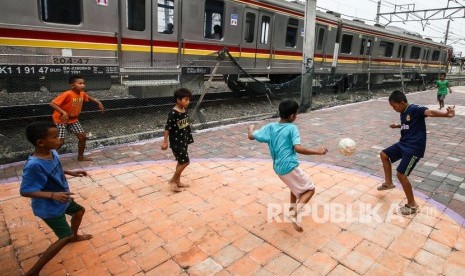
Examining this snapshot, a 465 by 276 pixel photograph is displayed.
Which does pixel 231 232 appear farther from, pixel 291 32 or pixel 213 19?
pixel 291 32

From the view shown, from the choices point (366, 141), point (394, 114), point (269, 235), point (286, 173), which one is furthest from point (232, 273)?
point (394, 114)

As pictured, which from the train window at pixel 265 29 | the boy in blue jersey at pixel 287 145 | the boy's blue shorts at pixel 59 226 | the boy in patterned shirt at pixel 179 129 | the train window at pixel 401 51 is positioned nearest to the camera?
the boy's blue shorts at pixel 59 226

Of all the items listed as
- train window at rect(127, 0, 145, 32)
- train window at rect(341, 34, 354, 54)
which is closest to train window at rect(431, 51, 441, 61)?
train window at rect(341, 34, 354, 54)

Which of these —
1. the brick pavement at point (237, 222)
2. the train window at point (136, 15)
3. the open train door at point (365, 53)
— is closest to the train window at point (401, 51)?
the open train door at point (365, 53)

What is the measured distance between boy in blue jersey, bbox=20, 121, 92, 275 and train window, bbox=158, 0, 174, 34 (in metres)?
6.33

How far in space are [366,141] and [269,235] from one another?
446 cm

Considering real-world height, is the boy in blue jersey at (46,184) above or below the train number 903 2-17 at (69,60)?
below

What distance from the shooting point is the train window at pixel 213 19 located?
30.3 feet

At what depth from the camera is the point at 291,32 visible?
12195 mm

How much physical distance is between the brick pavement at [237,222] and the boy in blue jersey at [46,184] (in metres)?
0.37

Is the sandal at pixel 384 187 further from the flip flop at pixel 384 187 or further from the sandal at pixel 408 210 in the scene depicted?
the sandal at pixel 408 210

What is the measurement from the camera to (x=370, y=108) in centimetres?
1142

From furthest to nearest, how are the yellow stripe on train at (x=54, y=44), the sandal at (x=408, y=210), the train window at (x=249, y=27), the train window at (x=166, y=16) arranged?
the train window at (x=249, y=27)
the train window at (x=166, y=16)
the yellow stripe on train at (x=54, y=44)
the sandal at (x=408, y=210)

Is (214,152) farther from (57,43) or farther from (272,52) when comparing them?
(272,52)
